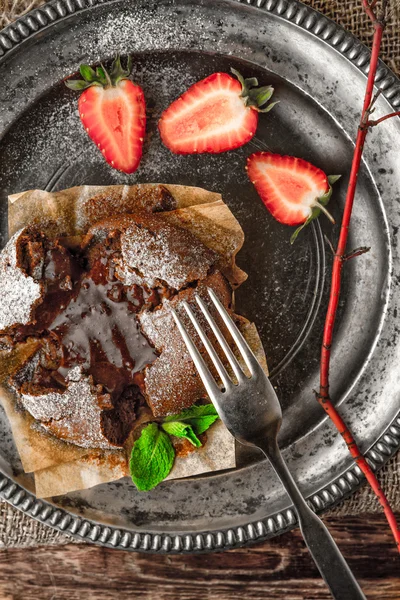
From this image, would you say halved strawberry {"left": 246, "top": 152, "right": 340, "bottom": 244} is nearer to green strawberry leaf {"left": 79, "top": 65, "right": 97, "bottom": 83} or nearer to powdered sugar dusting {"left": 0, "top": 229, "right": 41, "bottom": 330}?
green strawberry leaf {"left": 79, "top": 65, "right": 97, "bottom": 83}

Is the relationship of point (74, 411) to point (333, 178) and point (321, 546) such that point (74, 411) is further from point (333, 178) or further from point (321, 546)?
point (333, 178)

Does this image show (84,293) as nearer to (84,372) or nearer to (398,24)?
(84,372)

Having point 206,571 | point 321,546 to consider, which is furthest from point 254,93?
point 206,571

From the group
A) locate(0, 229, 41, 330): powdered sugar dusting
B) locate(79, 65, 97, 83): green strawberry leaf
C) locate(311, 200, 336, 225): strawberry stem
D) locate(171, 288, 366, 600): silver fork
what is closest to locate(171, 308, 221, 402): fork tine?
locate(171, 288, 366, 600): silver fork

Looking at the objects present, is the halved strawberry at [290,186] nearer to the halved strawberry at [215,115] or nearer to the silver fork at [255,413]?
the halved strawberry at [215,115]

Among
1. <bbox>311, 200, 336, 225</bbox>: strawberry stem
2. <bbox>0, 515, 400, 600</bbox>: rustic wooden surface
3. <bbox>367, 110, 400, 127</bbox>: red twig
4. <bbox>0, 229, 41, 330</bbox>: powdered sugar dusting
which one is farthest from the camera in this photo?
<bbox>0, 515, 400, 600</bbox>: rustic wooden surface

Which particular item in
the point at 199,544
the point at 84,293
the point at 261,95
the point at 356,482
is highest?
the point at 261,95

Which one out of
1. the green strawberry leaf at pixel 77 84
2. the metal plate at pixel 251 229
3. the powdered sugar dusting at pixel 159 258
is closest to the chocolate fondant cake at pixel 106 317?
the powdered sugar dusting at pixel 159 258

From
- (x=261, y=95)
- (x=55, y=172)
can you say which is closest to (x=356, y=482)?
(x=261, y=95)
